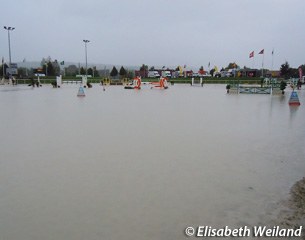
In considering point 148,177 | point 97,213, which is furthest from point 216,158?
point 97,213

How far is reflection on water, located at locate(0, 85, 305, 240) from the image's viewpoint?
11.2 feet

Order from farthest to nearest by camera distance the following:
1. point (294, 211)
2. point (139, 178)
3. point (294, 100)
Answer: point (294, 100) < point (139, 178) < point (294, 211)

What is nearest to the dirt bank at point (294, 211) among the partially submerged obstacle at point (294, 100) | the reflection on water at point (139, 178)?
the reflection on water at point (139, 178)

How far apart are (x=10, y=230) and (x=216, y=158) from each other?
3.97 metres

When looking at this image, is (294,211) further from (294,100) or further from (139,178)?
(294,100)

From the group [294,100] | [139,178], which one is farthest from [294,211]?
[294,100]

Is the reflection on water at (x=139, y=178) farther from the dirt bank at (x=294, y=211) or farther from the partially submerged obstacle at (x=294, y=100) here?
the partially submerged obstacle at (x=294, y=100)

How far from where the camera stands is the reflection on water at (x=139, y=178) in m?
3.41

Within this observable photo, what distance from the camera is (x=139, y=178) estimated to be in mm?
4812

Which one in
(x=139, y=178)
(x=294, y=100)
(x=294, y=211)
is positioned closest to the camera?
(x=294, y=211)

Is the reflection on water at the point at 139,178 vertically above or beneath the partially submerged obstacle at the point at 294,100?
beneath

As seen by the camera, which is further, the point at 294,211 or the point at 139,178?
the point at 139,178

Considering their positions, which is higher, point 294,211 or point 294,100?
point 294,100

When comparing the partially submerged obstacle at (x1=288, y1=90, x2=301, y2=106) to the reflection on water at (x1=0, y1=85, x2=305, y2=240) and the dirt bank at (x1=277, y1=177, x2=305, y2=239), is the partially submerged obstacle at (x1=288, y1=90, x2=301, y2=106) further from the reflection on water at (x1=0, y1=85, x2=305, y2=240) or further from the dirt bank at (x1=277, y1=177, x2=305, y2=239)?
the dirt bank at (x1=277, y1=177, x2=305, y2=239)
